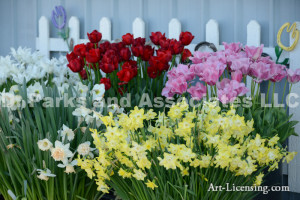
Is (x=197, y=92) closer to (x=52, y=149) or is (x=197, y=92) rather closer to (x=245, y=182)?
(x=245, y=182)

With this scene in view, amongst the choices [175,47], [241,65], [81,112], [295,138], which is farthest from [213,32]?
[81,112]

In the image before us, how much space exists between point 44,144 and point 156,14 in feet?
3.51

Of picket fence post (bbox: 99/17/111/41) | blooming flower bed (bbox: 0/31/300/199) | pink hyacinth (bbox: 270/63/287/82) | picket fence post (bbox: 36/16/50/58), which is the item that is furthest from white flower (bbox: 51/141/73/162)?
picket fence post (bbox: 36/16/50/58)

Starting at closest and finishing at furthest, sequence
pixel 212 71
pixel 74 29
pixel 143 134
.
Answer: pixel 143 134 < pixel 212 71 < pixel 74 29

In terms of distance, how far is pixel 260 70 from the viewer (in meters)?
0.98

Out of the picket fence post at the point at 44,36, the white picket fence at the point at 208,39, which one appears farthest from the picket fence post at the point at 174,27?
the picket fence post at the point at 44,36

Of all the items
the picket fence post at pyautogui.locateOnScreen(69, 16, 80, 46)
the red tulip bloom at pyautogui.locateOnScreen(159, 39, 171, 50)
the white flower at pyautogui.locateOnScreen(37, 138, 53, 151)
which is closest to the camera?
the white flower at pyautogui.locateOnScreen(37, 138, 53, 151)

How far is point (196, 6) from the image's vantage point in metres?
1.69

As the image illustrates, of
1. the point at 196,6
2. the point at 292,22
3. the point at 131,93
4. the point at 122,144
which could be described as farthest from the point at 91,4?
the point at 122,144

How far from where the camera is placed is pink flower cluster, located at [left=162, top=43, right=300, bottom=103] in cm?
92

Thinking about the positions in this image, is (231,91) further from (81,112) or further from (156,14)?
(156,14)

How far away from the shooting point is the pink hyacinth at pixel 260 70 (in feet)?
3.21

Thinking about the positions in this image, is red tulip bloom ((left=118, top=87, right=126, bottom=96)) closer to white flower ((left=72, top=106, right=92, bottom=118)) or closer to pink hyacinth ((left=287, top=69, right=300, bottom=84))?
white flower ((left=72, top=106, right=92, bottom=118))

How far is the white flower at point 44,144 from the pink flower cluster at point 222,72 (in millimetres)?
347
